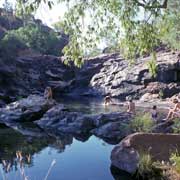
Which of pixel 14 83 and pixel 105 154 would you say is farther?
pixel 14 83

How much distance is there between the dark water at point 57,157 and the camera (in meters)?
11.0

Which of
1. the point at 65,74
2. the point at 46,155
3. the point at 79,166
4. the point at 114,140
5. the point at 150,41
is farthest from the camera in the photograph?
the point at 65,74

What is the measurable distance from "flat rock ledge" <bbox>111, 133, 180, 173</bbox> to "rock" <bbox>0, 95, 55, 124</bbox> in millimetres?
11940

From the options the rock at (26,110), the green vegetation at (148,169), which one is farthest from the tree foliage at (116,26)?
the rock at (26,110)

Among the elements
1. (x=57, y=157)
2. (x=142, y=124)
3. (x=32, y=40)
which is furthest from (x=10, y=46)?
(x=57, y=157)

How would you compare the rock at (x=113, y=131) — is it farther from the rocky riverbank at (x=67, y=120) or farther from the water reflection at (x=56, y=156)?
the water reflection at (x=56, y=156)

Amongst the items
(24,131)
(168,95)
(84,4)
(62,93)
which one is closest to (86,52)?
(84,4)

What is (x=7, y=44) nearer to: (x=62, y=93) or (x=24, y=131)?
(x=62, y=93)

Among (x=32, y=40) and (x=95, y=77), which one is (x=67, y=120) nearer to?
(x=95, y=77)

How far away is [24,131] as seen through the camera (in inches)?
769

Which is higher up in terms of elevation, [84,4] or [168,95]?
[84,4]

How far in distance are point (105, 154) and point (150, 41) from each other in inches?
238

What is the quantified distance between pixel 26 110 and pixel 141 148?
43.3 ft

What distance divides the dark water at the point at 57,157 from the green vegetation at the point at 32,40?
32507mm
